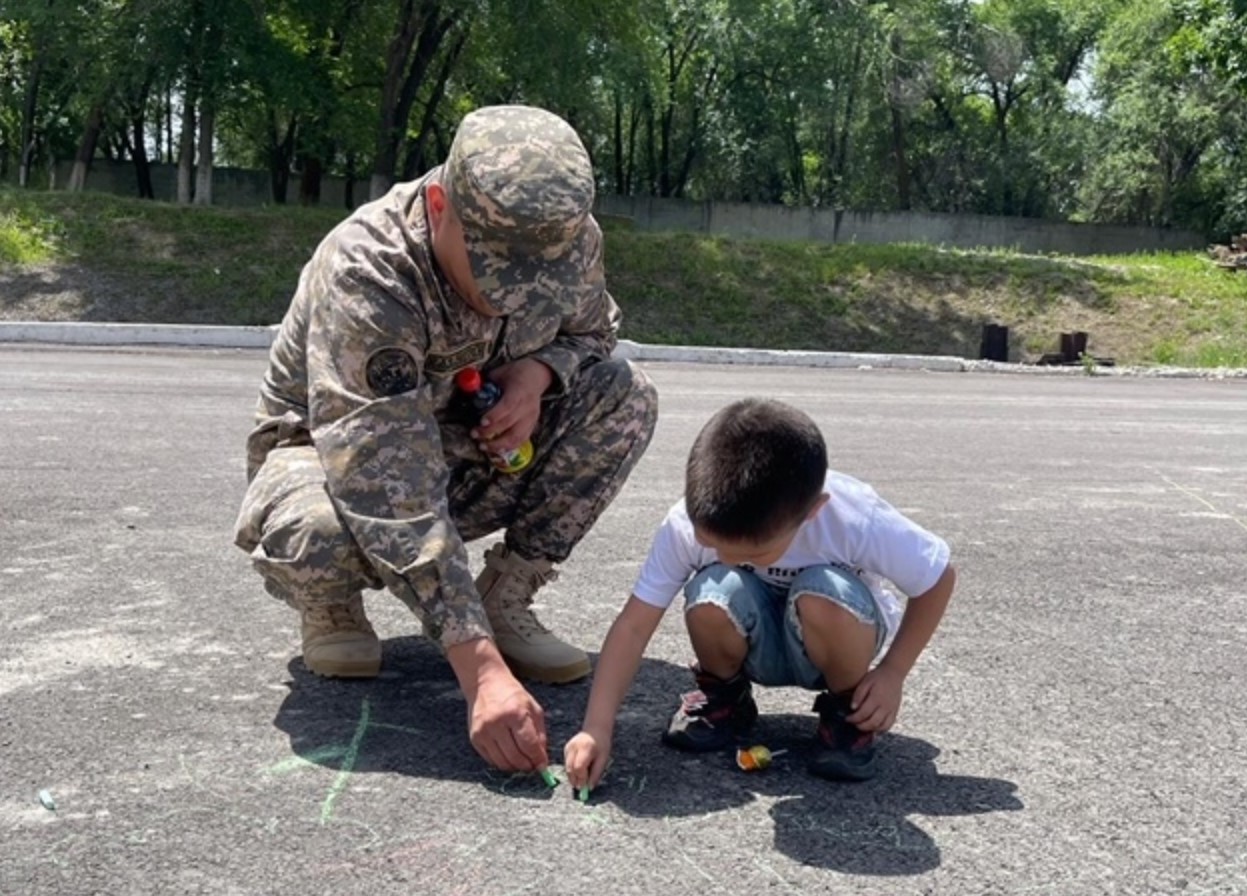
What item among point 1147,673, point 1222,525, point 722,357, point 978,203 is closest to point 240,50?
point 722,357

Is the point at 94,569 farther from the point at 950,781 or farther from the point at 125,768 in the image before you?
the point at 950,781

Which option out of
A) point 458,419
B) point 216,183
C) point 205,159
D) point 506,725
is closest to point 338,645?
point 458,419

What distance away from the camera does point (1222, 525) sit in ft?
19.6

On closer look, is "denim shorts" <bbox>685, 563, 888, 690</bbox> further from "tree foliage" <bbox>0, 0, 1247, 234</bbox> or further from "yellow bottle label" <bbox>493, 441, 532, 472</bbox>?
"tree foliage" <bbox>0, 0, 1247, 234</bbox>

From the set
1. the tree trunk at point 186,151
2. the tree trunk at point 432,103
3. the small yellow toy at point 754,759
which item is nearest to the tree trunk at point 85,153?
the tree trunk at point 186,151

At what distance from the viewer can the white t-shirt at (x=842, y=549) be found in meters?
2.85

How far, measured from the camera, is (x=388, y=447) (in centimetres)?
291

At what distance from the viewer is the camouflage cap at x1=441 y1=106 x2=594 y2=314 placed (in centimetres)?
288

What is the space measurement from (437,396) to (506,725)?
2.86ft

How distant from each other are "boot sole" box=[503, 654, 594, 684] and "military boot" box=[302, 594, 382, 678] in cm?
32

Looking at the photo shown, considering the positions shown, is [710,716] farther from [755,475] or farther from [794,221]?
[794,221]

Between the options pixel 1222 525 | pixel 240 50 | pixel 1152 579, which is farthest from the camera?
pixel 240 50

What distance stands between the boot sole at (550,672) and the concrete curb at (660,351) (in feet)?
43.8

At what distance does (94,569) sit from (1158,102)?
41.4 meters
